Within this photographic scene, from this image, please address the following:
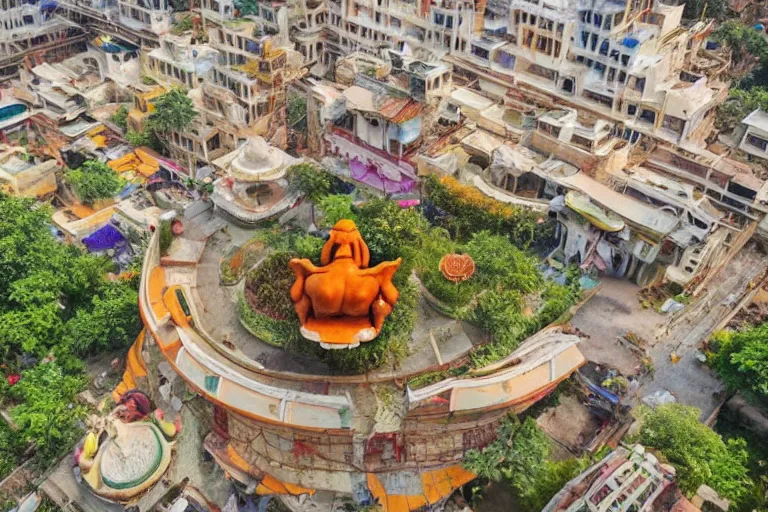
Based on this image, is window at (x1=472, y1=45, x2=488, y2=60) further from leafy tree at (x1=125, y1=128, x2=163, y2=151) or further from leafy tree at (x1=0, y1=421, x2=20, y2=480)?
leafy tree at (x1=0, y1=421, x2=20, y2=480)

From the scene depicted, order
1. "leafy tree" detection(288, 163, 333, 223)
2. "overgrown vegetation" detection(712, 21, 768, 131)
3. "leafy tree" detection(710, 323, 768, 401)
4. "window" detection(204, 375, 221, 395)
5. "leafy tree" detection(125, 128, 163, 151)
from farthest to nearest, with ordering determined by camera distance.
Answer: "leafy tree" detection(125, 128, 163, 151) → "overgrown vegetation" detection(712, 21, 768, 131) → "leafy tree" detection(288, 163, 333, 223) → "leafy tree" detection(710, 323, 768, 401) → "window" detection(204, 375, 221, 395)

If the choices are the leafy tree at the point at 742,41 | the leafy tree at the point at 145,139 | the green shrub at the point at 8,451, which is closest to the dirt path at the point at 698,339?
the leafy tree at the point at 742,41

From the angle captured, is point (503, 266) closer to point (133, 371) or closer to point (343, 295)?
point (343, 295)

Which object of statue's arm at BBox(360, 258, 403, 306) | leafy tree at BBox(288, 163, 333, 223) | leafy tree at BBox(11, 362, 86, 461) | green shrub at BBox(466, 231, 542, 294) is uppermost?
statue's arm at BBox(360, 258, 403, 306)

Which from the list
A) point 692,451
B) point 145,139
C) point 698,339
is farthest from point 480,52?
point 692,451

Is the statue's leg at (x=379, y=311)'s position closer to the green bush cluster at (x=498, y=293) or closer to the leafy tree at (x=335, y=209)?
the green bush cluster at (x=498, y=293)

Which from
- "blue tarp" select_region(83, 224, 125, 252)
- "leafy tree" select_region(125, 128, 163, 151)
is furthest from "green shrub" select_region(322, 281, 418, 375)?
"leafy tree" select_region(125, 128, 163, 151)
